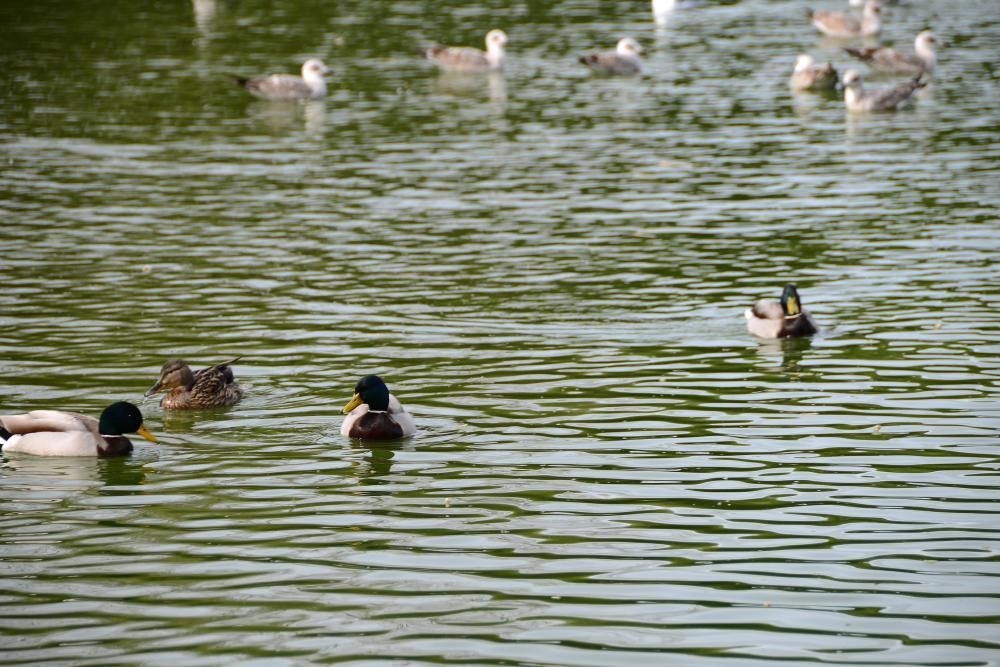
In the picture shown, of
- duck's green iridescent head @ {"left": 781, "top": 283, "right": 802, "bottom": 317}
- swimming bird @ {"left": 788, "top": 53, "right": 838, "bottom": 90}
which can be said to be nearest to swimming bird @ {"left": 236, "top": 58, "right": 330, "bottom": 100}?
swimming bird @ {"left": 788, "top": 53, "right": 838, "bottom": 90}

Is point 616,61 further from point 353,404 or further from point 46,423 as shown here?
point 46,423

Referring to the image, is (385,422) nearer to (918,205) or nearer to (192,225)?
(192,225)

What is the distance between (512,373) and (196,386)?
322 cm

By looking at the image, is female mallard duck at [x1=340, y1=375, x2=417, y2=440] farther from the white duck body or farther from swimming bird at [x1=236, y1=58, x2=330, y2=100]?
swimming bird at [x1=236, y1=58, x2=330, y2=100]

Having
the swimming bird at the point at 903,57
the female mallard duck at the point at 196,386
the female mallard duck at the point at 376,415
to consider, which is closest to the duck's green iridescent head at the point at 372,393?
the female mallard duck at the point at 376,415

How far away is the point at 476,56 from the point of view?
40406mm

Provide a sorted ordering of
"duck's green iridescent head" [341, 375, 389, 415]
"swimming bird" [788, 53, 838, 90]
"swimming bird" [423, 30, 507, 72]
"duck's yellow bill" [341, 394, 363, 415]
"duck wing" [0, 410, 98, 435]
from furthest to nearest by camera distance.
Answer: "swimming bird" [423, 30, 507, 72] < "swimming bird" [788, 53, 838, 90] < "duck's yellow bill" [341, 394, 363, 415] < "duck's green iridescent head" [341, 375, 389, 415] < "duck wing" [0, 410, 98, 435]

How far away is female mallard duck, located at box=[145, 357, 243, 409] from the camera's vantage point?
15.8 m

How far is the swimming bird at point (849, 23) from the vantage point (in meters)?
45.0

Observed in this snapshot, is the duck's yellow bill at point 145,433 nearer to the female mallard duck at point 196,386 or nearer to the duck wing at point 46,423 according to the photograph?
the duck wing at point 46,423

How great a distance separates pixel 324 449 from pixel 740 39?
32.4 m

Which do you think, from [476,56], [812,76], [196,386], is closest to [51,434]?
[196,386]

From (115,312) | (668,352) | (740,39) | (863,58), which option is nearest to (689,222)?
(668,352)

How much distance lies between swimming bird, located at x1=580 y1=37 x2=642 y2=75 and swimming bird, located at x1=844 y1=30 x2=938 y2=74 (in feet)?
17.0
